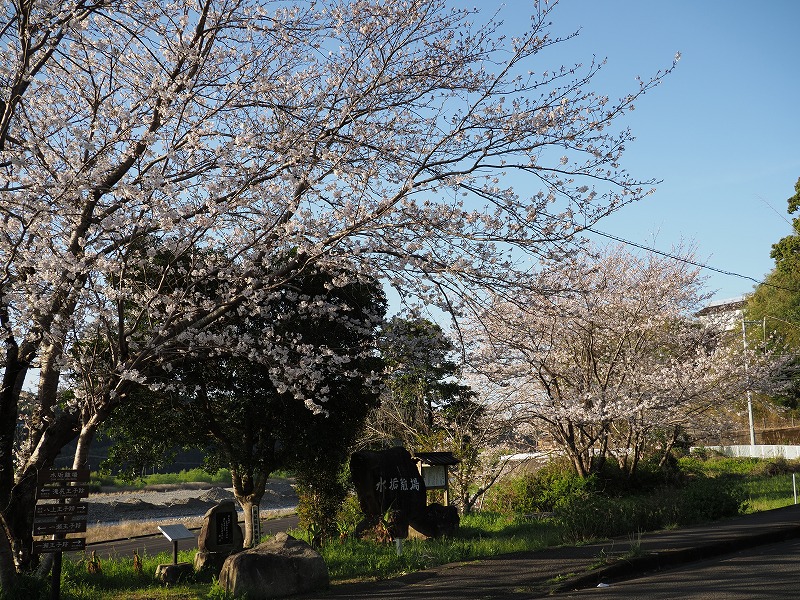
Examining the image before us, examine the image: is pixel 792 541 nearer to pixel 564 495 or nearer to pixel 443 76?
pixel 564 495

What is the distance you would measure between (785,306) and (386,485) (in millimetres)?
30038

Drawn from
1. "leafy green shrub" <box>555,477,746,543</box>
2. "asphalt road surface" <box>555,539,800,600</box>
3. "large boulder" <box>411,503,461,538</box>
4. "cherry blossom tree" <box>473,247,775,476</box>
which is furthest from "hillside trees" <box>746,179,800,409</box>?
"asphalt road surface" <box>555,539,800,600</box>

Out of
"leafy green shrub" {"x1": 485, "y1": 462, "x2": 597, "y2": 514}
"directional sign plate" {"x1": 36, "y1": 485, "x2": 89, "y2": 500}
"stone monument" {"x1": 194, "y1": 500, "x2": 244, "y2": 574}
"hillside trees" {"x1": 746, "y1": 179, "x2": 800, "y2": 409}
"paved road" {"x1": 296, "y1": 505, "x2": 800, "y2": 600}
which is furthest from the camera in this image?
"hillside trees" {"x1": 746, "y1": 179, "x2": 800, "y2": 409}

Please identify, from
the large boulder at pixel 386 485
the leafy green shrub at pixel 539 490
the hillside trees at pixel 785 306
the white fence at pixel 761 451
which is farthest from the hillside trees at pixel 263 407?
the white fence at pixel 761 451

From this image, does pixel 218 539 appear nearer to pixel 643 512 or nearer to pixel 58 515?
pixel 58 515

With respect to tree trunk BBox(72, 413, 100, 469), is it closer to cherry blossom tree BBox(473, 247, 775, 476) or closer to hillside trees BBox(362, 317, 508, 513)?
hillside trees BBox(362, 317, 508, 513)

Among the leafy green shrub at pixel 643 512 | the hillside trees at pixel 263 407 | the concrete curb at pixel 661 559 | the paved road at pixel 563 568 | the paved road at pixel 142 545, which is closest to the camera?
the paved road at pixel 563 568

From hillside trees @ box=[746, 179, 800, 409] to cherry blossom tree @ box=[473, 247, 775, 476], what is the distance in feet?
24.3

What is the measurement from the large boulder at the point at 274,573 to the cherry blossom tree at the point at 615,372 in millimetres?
7662

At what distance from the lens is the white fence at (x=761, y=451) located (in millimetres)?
33594

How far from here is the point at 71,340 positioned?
902 cm

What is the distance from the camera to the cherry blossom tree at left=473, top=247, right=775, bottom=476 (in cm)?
1673

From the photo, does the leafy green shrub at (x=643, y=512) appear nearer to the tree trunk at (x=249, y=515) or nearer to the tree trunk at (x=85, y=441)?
the tree trunk at (x=249, y=515)

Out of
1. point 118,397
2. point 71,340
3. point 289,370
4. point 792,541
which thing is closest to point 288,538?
point 289,370
